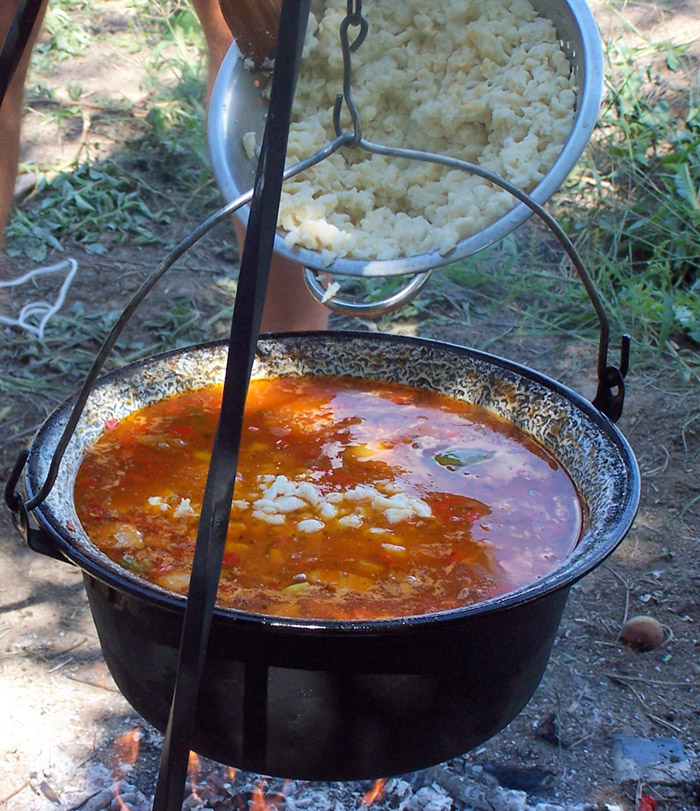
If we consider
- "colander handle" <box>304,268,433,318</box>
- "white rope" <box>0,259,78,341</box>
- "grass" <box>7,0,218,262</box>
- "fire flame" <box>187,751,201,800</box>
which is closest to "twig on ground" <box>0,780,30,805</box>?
"fire flame" <box>187,751,201,800</box>

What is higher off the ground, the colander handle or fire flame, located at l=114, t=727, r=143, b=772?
the colander handle

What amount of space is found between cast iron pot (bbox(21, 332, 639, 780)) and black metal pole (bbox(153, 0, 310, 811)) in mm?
209

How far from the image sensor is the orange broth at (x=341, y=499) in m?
1.56

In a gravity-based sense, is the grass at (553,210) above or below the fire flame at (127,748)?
above

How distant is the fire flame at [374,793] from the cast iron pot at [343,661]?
1.67ft

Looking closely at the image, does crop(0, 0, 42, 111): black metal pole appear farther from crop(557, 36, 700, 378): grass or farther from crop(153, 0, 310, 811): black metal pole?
crop(557, 36, 700, 378): grass

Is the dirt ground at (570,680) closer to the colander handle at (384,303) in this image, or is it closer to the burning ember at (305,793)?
the burning ember at (305,793)

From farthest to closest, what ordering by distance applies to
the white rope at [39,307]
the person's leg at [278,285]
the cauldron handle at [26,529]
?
the white rope at [39,307], the person's leg at [278,285], the cauldron handle at [26,529]

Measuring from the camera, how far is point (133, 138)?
5668mm

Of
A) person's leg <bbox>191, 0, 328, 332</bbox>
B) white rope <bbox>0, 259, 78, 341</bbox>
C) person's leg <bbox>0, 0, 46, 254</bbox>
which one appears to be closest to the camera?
person's leg <bbox>0, 0, 46, 254</bbox>

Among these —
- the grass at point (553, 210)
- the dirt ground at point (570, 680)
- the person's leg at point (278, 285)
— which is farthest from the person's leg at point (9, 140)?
the grass at point (553, 210)

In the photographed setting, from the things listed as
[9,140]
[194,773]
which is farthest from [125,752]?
[9,140]

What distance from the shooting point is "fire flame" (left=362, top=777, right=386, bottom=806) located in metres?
1.99

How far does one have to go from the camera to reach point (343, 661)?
1.37 m
